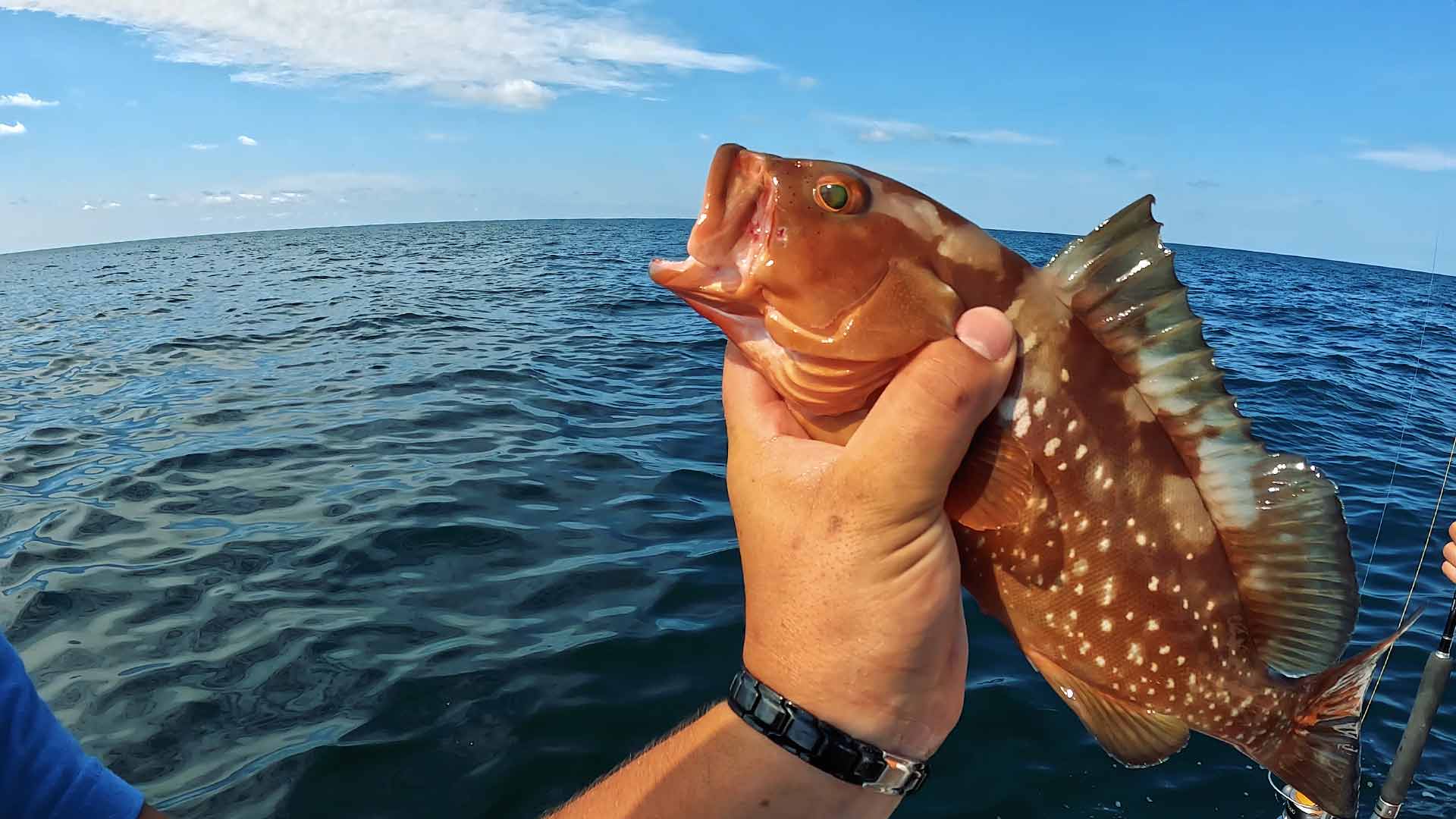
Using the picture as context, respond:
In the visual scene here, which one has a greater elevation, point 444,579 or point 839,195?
point 839,195

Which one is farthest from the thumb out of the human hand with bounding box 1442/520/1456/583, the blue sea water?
the blue sea water

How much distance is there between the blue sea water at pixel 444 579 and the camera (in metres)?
4.54

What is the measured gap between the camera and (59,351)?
17.8 m

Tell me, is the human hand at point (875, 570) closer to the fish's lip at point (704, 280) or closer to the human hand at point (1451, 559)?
the fish's lip at point (704, 280)

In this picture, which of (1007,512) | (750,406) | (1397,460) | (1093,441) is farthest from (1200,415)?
(1397,460)

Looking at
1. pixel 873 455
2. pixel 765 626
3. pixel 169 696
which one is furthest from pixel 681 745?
pixel 169 696

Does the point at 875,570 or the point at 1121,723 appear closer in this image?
Result: the point at 875,570

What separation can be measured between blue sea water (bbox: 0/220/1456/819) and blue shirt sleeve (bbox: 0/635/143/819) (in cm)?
238

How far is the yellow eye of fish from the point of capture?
2324 mm

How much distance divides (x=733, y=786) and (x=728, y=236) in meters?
1.44

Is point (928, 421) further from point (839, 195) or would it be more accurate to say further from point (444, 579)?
point (444, 579)

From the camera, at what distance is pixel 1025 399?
7.53 feet

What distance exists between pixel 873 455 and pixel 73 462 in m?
11.2

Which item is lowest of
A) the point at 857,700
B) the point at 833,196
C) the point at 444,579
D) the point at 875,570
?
the point at 444,579
